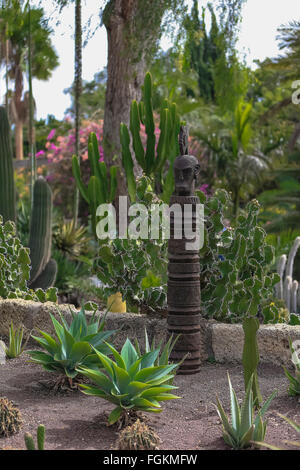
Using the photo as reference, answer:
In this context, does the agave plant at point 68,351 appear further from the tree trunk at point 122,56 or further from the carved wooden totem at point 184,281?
the tree trunk at point 122,56

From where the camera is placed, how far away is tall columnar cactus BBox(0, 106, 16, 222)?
28.7ft

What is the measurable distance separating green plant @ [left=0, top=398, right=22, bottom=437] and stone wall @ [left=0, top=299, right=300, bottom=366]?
959mm

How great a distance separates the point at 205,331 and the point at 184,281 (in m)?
0.50

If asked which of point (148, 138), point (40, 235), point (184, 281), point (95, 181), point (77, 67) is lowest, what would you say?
point (184, 281)

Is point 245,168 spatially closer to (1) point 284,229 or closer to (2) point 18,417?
(1) point 284,229

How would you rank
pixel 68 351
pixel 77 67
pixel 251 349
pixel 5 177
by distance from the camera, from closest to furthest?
pixel 251 349, pixel 68 351, pixel 5 177, pixel 77 67

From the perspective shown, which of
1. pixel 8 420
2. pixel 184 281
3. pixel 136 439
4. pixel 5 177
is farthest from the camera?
pixel 5 177

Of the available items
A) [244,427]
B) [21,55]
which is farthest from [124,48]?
[21,55]

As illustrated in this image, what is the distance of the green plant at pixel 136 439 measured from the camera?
322 cm

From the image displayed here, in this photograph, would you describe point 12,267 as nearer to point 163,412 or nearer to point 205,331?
point 205,331

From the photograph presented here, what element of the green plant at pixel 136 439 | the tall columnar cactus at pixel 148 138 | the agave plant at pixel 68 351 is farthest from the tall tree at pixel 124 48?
the green plant at pixel 136 439

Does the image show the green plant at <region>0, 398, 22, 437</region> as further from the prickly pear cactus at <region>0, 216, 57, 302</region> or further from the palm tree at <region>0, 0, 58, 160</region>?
the palm tree at <region>0, 0, 58, 160</region>

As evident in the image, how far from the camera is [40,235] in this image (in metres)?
8.88
